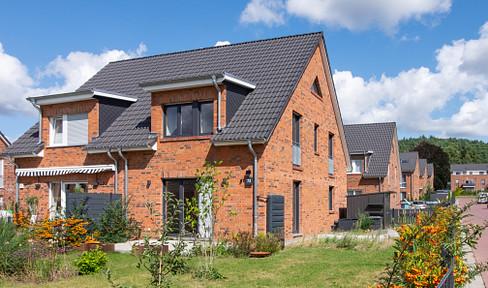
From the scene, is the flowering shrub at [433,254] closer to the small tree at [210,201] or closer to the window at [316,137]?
the small tree at [210,201]

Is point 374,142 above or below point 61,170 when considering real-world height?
above

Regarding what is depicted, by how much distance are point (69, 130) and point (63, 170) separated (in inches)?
67.4

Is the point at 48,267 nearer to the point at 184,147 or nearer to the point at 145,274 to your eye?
the point at 145,274

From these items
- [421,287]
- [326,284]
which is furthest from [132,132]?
[421,287]

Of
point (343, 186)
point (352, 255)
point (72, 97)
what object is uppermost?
point (72, 97)

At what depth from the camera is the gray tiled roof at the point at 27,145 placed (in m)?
20.1

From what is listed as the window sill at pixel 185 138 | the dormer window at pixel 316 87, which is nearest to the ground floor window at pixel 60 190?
the window sill at pixel 185 138

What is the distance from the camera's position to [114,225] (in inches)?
659

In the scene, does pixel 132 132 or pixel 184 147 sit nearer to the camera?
pixel 184 147

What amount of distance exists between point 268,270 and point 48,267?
475 centimetres

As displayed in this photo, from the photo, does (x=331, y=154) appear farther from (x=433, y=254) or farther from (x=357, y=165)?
(x=433, y=254)

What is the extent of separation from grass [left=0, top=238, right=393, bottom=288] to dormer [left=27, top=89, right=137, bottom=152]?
700 centimetres

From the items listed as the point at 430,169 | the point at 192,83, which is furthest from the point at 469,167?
the point at 192,83

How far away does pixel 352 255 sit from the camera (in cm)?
1369
